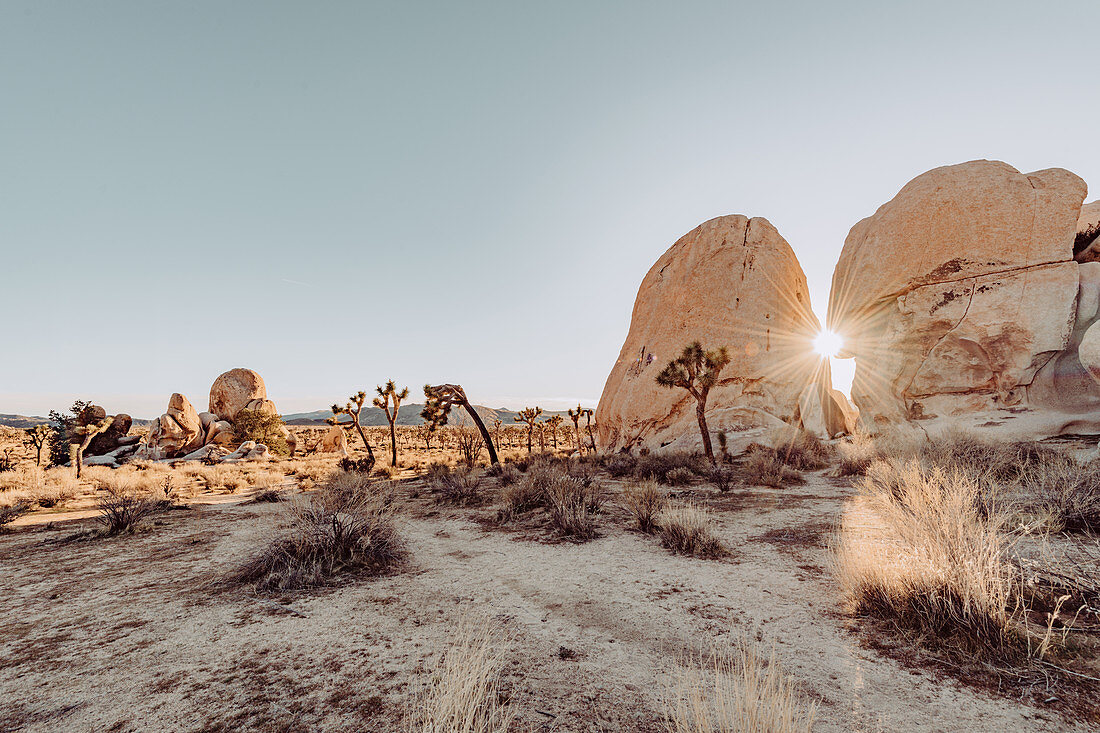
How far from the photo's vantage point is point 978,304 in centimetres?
1758

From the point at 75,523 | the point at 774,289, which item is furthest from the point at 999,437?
the point at 75,523

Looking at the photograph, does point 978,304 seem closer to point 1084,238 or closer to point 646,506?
point 1084,238

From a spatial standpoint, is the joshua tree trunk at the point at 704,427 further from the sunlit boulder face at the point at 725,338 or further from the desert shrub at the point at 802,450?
the sunlit boulder face at the point at 725,338

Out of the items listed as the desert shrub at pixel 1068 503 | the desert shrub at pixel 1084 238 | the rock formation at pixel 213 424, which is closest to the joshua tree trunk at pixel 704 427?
the desert shrub at pixel 1068 503

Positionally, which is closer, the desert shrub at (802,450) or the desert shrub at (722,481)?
the desert shrub at (722,481)

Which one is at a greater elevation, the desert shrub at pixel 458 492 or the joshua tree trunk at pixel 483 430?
the joshua tree trunk at pixel 483 430

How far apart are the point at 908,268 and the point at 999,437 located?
8.60 metres

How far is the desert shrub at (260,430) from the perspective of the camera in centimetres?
3425

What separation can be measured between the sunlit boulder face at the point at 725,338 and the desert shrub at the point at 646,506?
14374mm

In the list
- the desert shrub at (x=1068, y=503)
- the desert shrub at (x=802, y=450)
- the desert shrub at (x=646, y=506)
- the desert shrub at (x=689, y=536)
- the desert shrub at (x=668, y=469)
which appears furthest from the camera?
the desert shrub at (x=802, y=450)

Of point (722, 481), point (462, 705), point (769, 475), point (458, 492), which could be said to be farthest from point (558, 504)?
point (769, 475)

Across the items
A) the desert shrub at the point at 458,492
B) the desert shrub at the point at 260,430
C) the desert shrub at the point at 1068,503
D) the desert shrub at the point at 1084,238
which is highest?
the desert shrub at the point at 1084,238

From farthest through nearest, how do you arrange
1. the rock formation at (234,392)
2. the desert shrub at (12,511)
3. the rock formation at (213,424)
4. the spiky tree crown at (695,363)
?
1. the rock formation at (234,392)
2. the rock formation at (213,424)
3. the spiky tree crown at (695,363)
4. the desert shrub at (12,511)

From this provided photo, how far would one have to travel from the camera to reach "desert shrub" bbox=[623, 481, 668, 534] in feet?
24.5
